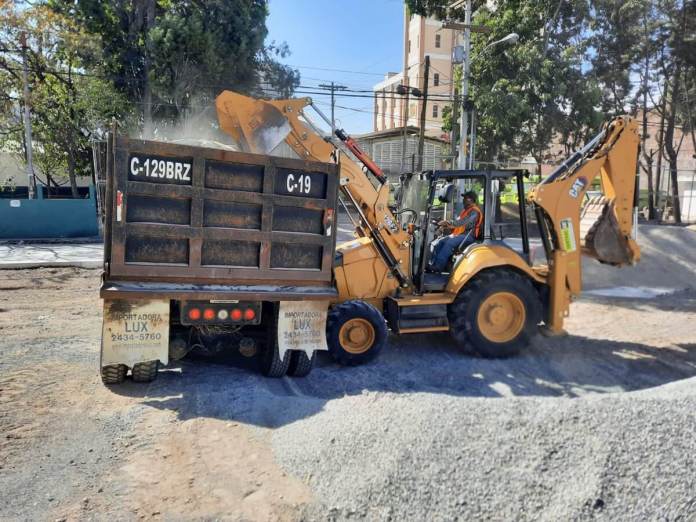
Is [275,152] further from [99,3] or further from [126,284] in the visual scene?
[99,3]

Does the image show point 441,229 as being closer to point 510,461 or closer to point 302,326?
point 302,326

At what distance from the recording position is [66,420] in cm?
474

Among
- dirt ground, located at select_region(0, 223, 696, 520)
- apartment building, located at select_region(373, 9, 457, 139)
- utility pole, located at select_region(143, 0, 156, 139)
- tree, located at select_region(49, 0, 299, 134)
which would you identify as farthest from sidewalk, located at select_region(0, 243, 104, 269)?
apartment building, located at select_region(373, 9, 457, 139)

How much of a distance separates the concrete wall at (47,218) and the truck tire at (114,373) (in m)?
15.4

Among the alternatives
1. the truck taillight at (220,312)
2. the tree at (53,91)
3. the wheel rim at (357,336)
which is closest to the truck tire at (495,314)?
the wheel rim at (357,336)

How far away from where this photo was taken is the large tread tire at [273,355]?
571 cm

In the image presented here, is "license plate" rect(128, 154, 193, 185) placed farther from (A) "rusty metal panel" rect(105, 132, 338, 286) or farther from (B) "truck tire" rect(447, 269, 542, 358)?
(B) "truck tire" rect(447, 269, 542, 358)

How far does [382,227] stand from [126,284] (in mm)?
2995

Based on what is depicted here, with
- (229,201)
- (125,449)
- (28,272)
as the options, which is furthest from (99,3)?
(125,449)

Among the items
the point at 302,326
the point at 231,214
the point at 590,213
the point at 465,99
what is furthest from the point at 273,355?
the point at 465,99

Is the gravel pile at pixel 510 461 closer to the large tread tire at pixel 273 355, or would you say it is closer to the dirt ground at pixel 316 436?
the dirt ground at pixel 316 436

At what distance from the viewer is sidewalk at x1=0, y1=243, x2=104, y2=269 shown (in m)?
13.9

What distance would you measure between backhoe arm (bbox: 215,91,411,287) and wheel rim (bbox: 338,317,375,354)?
2.92 ft

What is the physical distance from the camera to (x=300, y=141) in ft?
21.4
